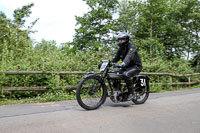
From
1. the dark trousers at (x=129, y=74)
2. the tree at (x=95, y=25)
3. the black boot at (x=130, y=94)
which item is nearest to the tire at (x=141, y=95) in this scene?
the black boot at (x=130, y=94)

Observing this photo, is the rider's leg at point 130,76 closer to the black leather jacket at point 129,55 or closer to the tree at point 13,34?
the black leather jacket at point 129,55

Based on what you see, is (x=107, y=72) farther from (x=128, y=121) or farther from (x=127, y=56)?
(x=128, y=121)

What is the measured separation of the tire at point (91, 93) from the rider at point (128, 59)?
65 centimetres

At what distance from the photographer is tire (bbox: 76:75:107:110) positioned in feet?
15.6

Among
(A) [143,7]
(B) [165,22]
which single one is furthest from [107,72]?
(B) [165,22]

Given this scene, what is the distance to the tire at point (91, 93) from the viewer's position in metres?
4.75

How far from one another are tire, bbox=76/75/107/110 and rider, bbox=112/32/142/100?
654 millimetres

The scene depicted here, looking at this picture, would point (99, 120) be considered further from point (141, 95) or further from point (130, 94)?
point (141, 95)

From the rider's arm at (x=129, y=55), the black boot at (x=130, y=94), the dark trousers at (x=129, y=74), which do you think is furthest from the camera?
the black boot at (x=130, y=94)

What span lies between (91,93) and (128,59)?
126 centimetres

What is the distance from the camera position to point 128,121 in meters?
3.93

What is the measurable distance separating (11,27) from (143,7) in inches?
685

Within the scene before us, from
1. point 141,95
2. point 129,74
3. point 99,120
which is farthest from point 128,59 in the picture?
point 99,120

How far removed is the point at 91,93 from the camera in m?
4.96
